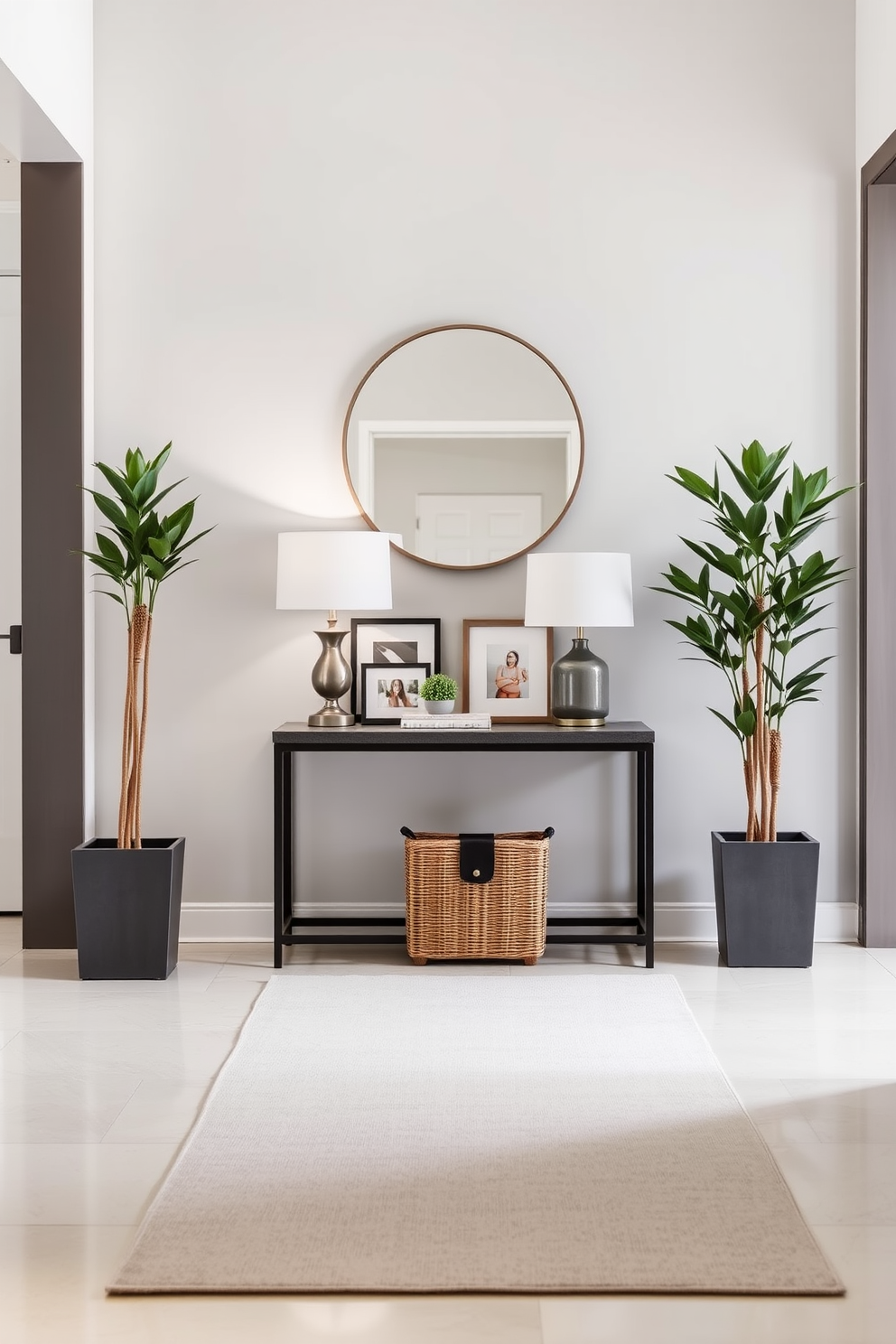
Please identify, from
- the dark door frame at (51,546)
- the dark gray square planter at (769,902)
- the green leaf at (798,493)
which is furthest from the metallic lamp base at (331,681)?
the green leaf at (798,493)

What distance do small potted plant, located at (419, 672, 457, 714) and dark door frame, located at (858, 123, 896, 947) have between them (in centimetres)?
127

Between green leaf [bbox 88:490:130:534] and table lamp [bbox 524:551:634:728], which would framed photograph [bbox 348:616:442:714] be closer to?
table lamp [bbox 524:551:634:728]

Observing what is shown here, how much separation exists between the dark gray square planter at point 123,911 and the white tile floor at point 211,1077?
2.5 inches

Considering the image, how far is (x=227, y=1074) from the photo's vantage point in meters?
2.51

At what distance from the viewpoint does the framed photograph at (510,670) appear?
364cm

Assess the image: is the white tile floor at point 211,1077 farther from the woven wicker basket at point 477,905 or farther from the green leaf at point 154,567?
the green leaf at point 154,567

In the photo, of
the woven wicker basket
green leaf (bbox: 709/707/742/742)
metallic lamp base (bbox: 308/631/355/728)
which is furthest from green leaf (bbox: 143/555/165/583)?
green leaf (bbox: 709/707/742/742)

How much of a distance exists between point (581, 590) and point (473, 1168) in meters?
1.71

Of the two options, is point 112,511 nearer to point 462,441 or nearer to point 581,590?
point 462,441

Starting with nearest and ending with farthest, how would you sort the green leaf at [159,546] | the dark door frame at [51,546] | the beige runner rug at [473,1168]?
the beige runner rug at [473,1168] → the green leaf at [159,546] → the dark door frame at [51,546]

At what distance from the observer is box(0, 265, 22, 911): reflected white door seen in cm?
400

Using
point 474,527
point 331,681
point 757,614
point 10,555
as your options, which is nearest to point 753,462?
point 757,614

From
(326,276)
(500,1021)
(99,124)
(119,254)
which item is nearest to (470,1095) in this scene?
(500,1021)

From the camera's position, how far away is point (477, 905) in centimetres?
338
